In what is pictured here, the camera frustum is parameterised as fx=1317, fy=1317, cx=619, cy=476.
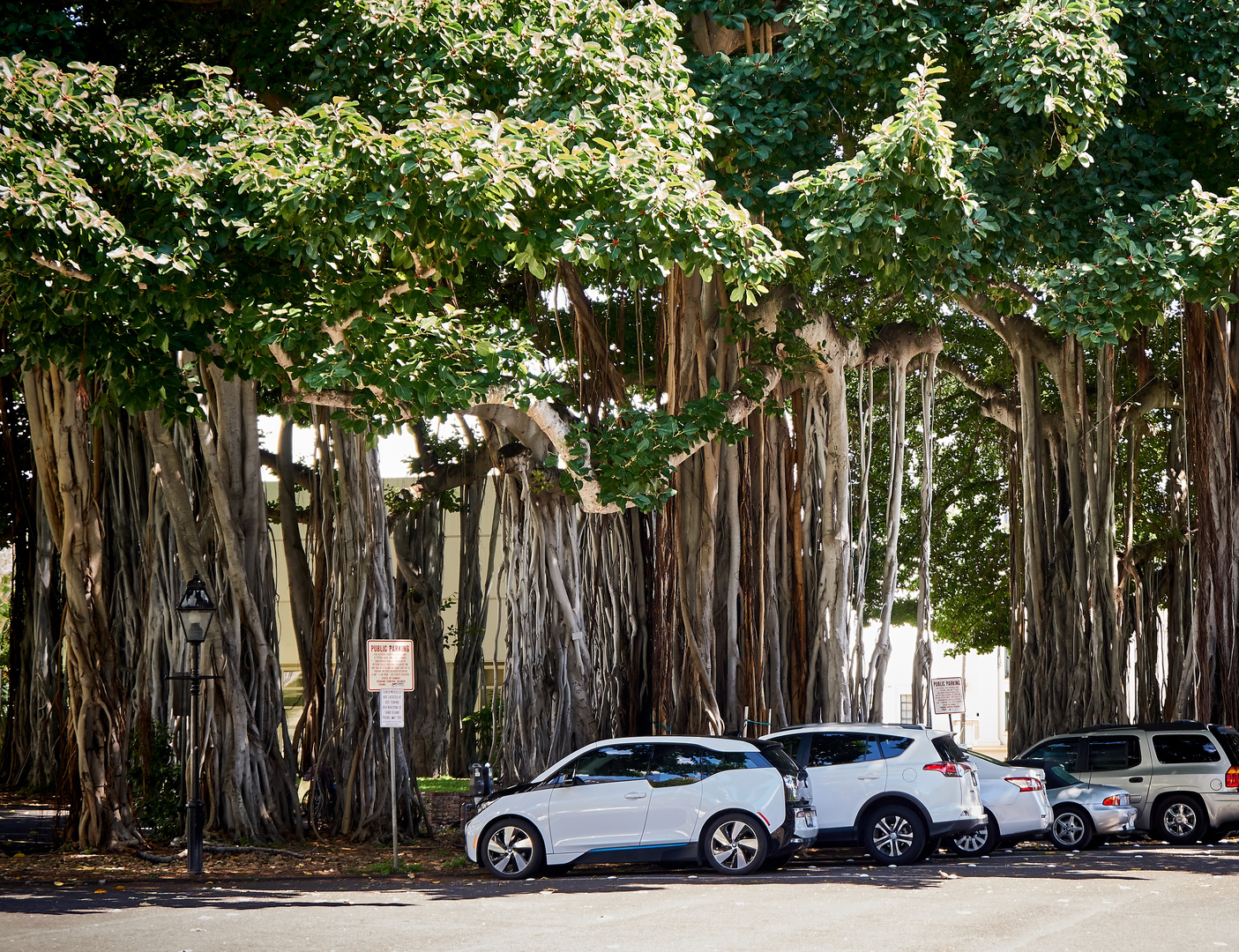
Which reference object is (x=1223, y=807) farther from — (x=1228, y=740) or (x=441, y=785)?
(x=441, y=785)

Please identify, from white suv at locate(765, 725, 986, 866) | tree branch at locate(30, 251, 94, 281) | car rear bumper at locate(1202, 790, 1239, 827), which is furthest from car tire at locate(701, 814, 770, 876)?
tree branch at locate(30, 251, 94, 281)

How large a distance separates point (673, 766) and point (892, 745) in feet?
6.29

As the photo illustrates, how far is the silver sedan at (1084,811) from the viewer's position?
453 inches

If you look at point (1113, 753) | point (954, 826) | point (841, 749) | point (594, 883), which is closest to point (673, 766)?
point (594, 883)

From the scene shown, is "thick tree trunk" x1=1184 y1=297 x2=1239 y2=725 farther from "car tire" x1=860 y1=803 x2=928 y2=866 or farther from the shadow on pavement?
"car tire" x1=860 y1=803 x2=928 y2=866

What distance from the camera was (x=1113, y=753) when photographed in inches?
484

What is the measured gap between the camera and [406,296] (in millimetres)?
8727

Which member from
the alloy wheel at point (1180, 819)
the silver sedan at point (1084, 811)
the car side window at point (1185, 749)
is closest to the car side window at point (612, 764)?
the silver sedan at point (1084, 811)

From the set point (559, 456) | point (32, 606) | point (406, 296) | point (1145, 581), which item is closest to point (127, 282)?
point (406, 296)

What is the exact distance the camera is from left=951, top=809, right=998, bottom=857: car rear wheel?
10852 mm

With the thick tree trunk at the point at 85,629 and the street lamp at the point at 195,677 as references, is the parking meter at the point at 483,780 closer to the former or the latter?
the street lamp at the point at 195,677

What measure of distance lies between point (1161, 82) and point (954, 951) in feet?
22.6

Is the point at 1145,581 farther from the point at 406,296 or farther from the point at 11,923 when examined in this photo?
the point at 11,923

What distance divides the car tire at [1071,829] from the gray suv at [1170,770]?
61 centimetres
